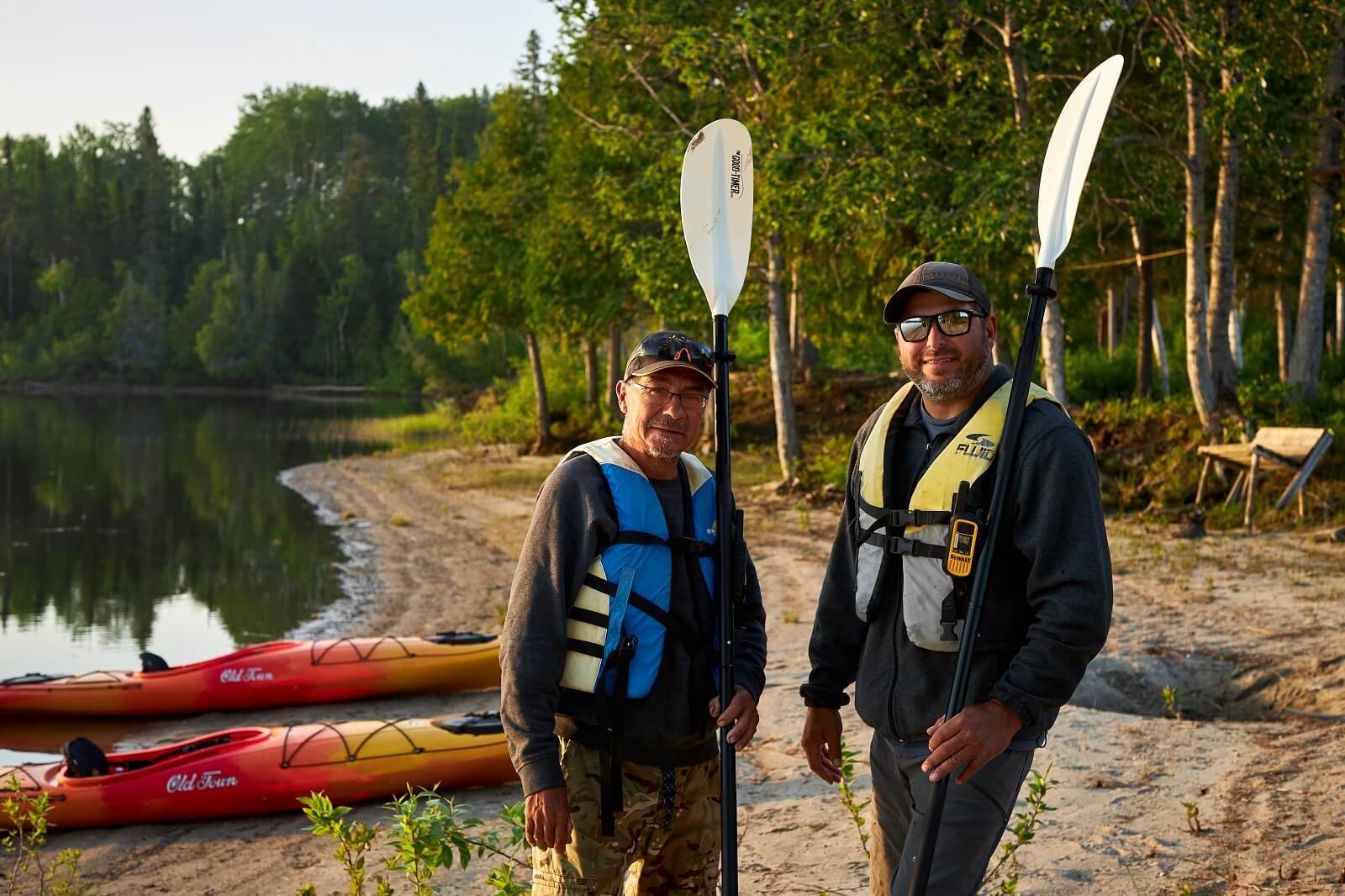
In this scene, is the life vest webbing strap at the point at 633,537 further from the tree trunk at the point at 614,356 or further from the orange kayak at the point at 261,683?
the tree trunk at the point at 614,356

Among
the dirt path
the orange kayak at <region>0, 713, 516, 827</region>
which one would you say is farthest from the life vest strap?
the orange kayak at <region>0, 713, 516, 827</region>

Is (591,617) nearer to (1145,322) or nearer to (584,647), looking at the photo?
(584,647)

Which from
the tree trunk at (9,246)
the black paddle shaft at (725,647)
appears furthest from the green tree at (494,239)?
the tree trunk at (9,246)

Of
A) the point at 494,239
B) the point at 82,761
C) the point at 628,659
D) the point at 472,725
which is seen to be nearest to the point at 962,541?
the point at 628,659

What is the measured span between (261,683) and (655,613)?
7.07m

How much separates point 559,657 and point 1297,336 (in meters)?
13.4

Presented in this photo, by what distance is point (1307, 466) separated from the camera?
37.9ft

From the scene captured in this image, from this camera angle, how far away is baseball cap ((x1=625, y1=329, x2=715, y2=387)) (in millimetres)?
2934

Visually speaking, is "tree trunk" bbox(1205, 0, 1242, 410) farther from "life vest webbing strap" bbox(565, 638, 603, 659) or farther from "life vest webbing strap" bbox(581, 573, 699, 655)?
"life vest webbing strap" bbox(565, 638, 603, 659)

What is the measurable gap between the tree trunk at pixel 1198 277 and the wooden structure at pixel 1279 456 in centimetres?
103

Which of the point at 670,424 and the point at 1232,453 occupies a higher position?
the point at 670,424

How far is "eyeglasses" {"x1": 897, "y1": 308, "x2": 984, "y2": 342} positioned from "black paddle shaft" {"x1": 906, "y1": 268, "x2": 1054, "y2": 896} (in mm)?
163

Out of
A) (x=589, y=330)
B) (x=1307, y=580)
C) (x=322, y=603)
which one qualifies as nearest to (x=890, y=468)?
(x=1307, y=580)

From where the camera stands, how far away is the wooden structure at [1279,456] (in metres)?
11.5
